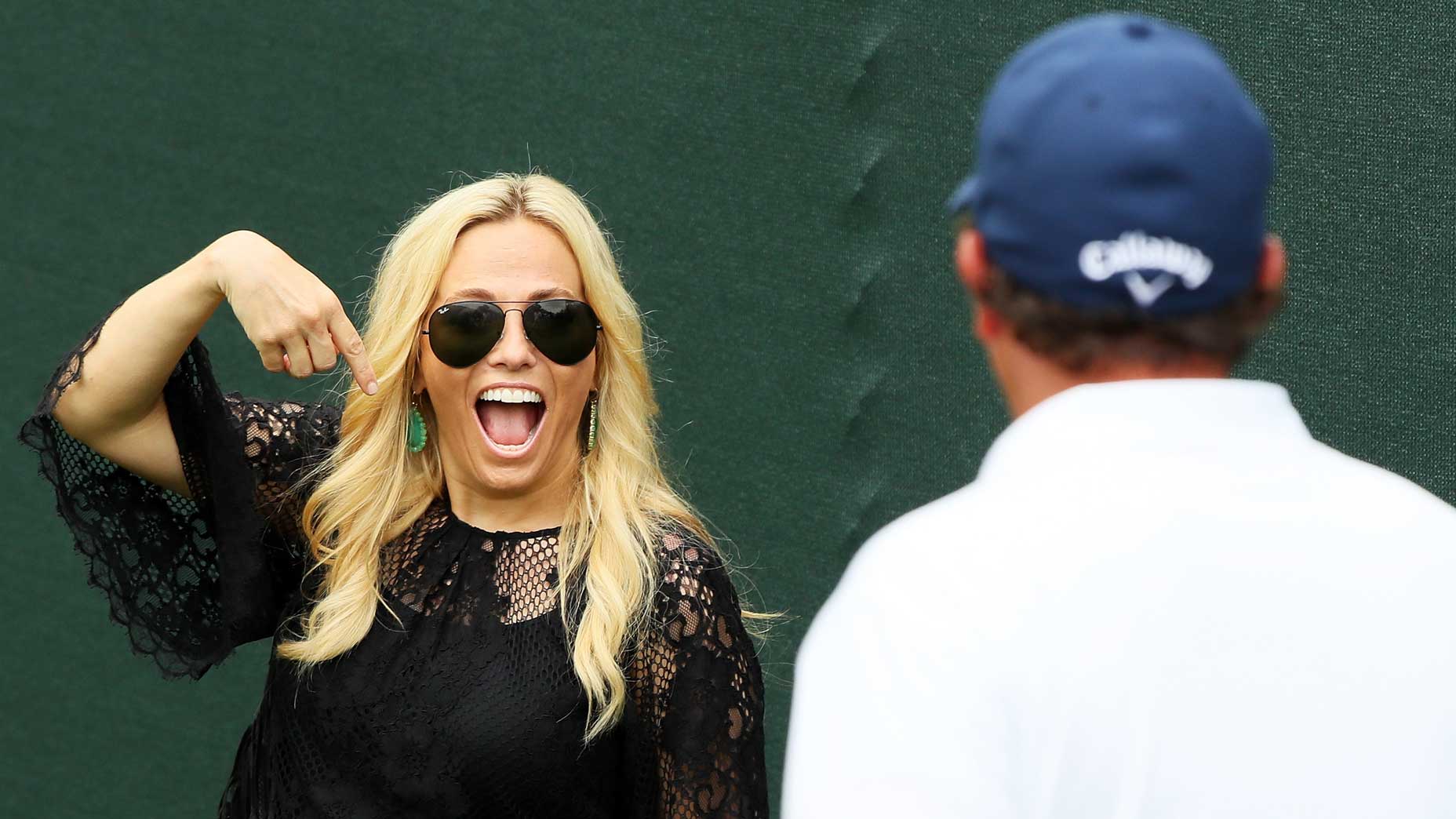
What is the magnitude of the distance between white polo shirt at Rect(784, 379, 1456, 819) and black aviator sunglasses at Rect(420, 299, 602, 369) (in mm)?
1312

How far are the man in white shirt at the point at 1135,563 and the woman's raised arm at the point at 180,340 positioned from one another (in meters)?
1.13

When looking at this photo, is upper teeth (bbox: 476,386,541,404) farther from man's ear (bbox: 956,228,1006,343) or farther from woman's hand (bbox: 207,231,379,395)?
man's ear (bbox: 956,228,1006,343)

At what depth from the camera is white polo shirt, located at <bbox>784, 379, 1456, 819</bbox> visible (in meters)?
0.89

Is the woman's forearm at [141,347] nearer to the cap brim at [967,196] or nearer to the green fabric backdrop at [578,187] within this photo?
the cap brim at [967,196]

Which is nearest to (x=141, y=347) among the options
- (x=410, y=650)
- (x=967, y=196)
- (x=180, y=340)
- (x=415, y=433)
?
(x=180, y=340)

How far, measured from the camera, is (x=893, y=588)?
0.91 m

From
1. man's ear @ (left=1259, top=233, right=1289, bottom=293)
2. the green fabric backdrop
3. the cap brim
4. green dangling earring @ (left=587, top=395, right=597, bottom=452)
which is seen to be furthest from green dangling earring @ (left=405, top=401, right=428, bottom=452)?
man's ear @ (left=1259, top=233, right=1289, bottom=293)

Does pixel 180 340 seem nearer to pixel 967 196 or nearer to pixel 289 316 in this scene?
pixel 289 316

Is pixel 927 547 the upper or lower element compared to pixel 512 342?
lower

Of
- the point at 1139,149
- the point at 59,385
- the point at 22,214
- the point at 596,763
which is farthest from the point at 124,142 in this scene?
the point at 1139,149

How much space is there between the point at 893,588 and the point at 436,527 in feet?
4.65

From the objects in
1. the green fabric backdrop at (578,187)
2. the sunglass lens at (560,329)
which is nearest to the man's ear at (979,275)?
the sunglass lens at (560,329)

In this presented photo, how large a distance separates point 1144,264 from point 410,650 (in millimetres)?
1372

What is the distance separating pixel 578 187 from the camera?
350 cm
